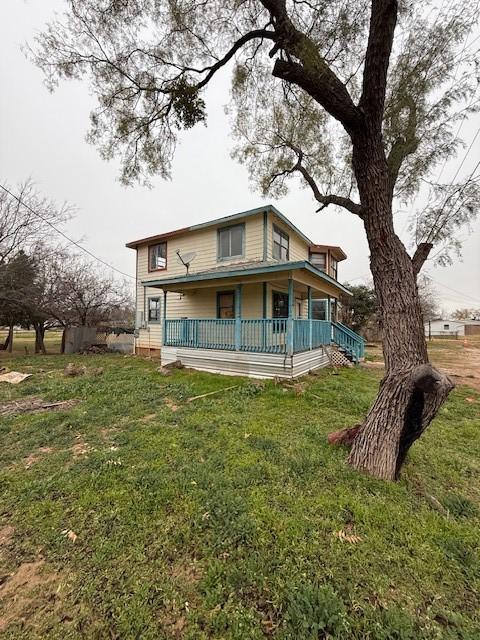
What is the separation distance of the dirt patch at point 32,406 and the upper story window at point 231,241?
7.35 meters

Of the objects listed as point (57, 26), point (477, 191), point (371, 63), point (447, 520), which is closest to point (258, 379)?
point (447, 520)

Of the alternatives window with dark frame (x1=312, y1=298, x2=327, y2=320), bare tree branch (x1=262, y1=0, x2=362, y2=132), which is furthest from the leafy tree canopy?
window with dark frame (x1=312, y1=298, x2=327, y2=320)

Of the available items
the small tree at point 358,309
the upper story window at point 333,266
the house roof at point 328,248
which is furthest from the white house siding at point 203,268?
the small tree at point 358,309

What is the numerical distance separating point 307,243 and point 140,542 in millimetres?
13123

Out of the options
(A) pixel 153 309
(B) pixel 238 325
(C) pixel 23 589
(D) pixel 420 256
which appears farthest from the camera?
(A) pixel 153 309

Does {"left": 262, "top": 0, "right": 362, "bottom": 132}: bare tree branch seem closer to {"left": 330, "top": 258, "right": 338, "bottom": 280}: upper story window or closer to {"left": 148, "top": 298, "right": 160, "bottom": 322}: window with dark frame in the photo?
{"left": 148, "top": 298, "right": 160, "bottom": 322}: window with dark frame

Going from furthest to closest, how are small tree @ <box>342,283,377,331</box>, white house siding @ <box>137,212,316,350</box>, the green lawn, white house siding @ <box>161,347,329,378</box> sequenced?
small tree @ <box>342,283,377,331</box>
white house siding @ <box>137,212,316,350</box>
white house siding @ <box>161,347,329,378</box>
the green lawn

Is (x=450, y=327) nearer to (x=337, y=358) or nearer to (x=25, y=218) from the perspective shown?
(x=337, y=358)

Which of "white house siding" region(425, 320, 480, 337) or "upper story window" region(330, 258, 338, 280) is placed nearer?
"upper story window" region(330, 258, 338, 280)

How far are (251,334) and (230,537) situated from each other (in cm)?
660

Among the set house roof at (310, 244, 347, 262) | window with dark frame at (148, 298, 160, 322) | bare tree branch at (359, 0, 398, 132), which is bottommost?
window with dark frame at (148, 298, 160, 322)

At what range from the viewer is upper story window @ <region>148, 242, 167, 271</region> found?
515 inches

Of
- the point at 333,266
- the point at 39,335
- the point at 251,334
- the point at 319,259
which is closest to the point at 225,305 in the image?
the point at 251,334

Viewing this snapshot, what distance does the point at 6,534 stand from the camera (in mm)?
2252
